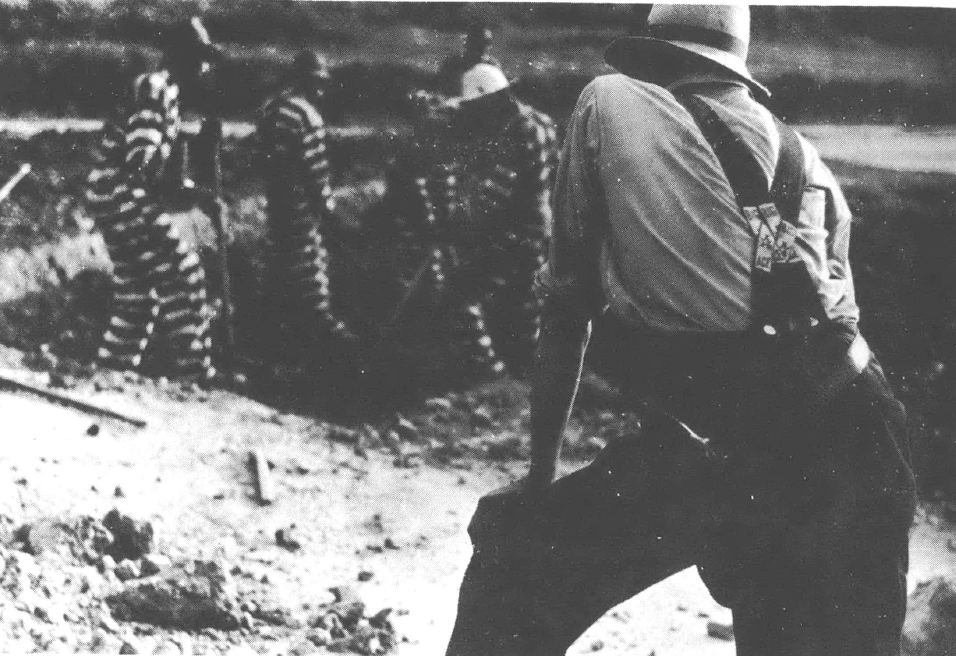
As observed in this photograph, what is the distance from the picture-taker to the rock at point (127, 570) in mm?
2695

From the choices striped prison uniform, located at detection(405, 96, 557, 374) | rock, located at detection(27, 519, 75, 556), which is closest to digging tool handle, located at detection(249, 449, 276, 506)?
rock, located at detection(27, 519, 75, 556)

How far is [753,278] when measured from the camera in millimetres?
1811

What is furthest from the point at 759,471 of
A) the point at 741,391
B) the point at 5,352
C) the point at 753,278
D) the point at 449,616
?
the point at 5,352

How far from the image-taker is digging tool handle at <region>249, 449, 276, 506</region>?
2.75m

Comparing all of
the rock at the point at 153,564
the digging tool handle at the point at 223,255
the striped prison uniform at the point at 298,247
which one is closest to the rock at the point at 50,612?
the rock at the point at 153,564

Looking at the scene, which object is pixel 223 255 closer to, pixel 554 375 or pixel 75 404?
pixel 75 404

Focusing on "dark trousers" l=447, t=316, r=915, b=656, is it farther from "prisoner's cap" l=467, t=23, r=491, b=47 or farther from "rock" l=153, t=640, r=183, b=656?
"prisoner's cap" l=467, t=23, r=491, b=47

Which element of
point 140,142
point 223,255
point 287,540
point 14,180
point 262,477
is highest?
point 140,142

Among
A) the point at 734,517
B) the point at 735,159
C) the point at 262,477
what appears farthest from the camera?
the point at 262,477

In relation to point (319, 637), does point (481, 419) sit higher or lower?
higher

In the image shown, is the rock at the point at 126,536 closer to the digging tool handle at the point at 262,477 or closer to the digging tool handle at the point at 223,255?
the digging tool handle at the point at 262,477

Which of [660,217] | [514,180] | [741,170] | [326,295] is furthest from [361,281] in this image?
[741,170]

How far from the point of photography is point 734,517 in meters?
1.91

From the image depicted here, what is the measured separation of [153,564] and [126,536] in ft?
0.35
